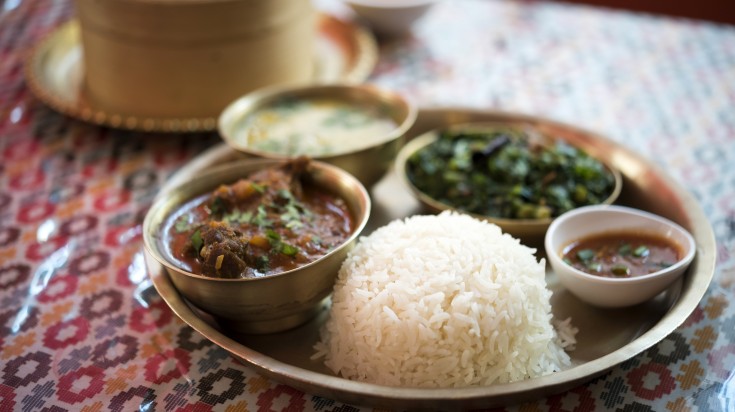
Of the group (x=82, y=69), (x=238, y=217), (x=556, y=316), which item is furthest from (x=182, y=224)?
(x=82, y=69)

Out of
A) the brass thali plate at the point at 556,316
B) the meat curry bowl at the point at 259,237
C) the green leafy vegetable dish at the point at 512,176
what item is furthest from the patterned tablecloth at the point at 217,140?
the green leafy vegetable dish at the point at 512,176

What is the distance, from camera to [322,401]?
1803mm

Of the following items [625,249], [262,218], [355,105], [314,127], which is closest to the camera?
[262,218]

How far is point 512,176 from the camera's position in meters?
2.53

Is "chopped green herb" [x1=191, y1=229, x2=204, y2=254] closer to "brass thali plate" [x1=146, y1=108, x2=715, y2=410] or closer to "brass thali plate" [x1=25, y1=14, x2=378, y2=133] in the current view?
"brass thali plate" [x1=146, y1=108, x2=715, y2=410]

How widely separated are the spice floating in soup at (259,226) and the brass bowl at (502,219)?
0.36 meters

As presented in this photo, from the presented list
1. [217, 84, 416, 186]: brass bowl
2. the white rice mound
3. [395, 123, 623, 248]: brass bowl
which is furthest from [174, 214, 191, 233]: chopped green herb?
[395, 123, 623, 248]: brass bowl

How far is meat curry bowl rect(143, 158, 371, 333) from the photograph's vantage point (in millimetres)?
1860

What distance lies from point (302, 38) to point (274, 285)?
5.42 ft

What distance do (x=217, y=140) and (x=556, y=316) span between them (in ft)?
5.63

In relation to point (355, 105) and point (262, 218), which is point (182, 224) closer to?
point (262, 218)

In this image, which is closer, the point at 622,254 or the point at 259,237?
the point at 259,237

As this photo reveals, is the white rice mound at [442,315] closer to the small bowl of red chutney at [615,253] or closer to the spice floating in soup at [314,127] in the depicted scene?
the small bowl of red chutney at [615,253]

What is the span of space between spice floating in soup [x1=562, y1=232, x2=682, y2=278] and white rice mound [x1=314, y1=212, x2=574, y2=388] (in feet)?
0.78
